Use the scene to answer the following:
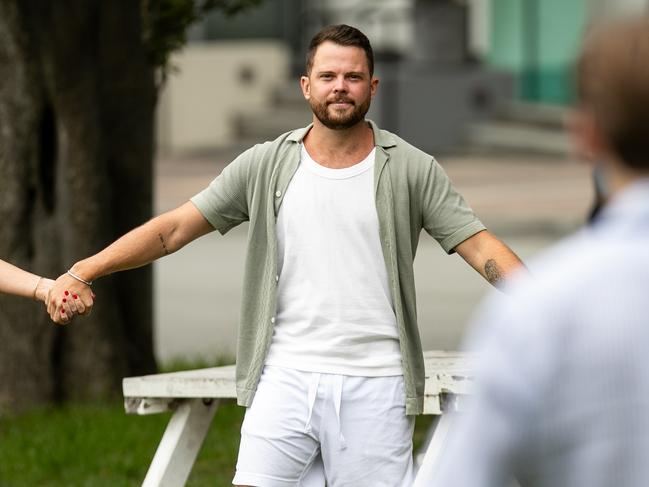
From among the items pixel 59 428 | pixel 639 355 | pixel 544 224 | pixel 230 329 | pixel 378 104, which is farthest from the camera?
pixel 378 104

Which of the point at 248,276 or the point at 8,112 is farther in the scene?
the point at 8,112

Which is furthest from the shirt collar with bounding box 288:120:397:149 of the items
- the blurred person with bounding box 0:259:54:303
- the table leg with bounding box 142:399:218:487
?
the table leg with bounding box 142:399:218:487

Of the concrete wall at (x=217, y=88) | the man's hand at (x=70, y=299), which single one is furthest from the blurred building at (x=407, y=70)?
the man's hand at (x=70, y=299)

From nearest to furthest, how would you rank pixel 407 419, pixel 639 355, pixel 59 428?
pixel 639 355 → pixel 407 419 → pixel 59 428

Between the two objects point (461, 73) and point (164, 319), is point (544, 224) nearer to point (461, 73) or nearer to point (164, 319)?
point (164, 319)

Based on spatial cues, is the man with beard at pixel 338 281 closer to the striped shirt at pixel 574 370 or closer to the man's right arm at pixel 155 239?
the man's right arm at pixel 155 239

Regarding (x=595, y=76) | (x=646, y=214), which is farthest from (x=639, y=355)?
(x=595, y=76)

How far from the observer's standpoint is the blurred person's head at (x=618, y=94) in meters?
2.12

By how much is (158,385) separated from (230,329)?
6.52 meters

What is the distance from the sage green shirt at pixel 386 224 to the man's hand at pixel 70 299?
47cm

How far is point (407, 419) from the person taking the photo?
15.0 ft

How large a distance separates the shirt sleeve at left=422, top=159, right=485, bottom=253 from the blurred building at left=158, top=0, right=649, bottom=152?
67.4 feet

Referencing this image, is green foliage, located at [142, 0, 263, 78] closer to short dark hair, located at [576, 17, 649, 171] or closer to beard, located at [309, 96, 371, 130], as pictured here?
beard, located at [309, 96, 371, 130]

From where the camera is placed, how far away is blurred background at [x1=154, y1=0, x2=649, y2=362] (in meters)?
24.2
